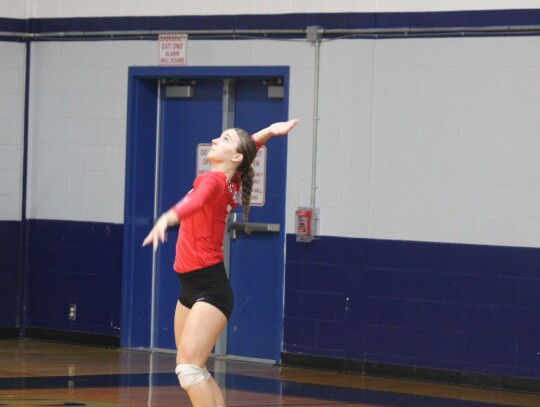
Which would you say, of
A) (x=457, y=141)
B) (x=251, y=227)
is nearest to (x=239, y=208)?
(x=251, y=227)

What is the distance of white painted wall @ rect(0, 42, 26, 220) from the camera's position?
13.1 meters

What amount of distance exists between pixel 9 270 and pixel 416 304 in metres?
4.51

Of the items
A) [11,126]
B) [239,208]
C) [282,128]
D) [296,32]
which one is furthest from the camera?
[11,126]

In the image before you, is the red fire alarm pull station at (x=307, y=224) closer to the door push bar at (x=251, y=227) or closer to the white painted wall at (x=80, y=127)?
the door push bar at (x=251, y=227)

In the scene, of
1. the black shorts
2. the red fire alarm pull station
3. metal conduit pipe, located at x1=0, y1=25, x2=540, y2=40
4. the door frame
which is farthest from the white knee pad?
the door frame

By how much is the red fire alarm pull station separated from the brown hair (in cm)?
403

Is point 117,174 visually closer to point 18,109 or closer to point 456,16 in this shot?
point 18,109

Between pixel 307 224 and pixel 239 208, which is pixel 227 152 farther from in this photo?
pixel 239 208

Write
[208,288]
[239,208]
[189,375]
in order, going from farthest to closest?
[239,208], [208,288], [189,375]

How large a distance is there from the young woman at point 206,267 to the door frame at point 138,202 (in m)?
5.33

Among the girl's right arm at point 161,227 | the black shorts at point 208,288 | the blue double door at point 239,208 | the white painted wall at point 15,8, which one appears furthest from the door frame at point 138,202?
the girl's right arm at point 161,227

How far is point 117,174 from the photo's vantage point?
1283 cm

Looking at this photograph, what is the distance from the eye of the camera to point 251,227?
40.2 feet

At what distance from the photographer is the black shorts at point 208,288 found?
7195 millimetres
